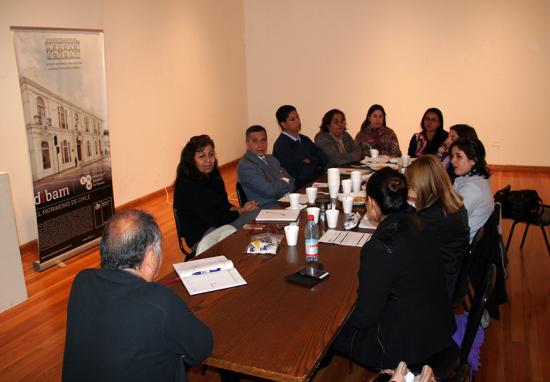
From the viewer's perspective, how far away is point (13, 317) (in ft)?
12.7

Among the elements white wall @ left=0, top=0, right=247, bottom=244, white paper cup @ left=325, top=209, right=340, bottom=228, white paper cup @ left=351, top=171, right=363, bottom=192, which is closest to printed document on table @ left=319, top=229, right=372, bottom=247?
white paper cup @ left=325, top=209, right=340, bottom=228

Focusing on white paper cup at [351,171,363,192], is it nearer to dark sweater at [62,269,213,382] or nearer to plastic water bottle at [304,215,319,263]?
plastic water bottle at [304,215,319,263]

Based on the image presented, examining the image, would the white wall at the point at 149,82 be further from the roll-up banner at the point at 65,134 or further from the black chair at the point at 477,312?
the black chair at the point at 477,312

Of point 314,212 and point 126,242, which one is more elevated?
point 126,242

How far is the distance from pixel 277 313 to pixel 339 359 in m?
1.28

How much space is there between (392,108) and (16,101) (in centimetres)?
581

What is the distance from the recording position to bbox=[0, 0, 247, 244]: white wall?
5.01m

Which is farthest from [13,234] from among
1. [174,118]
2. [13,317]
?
[174,118]

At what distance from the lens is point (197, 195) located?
11.8 feet

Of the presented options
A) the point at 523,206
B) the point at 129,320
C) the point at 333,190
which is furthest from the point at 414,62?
the point at 129,320

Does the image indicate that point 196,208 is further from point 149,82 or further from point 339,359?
point 149,82

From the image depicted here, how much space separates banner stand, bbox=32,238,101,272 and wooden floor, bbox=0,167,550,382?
51mm

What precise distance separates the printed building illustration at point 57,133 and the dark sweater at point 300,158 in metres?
1.87

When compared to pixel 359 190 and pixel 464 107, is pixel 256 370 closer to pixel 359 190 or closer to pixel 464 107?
pixel 359 190
